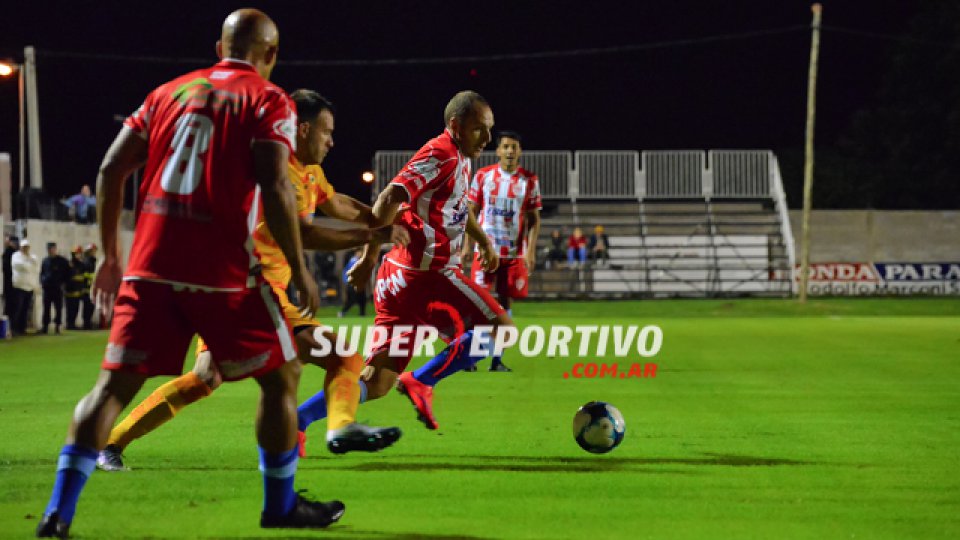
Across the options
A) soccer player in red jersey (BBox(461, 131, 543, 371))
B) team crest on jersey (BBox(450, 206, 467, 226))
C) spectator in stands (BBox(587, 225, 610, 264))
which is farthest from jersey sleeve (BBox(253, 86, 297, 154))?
spectator in stands (BBox(587, 225, 610, 264))

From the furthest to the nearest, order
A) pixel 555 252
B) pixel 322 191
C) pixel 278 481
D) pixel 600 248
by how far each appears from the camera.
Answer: pixel 555 252, pixel 600 248, pixel 322 191, pixel 278 481

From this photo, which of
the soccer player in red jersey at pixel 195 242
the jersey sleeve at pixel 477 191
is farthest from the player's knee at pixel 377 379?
the jersey sleeve at pixel 477 191

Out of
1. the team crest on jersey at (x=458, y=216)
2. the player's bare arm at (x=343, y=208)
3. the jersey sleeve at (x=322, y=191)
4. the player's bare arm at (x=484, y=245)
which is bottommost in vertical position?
the player's bare arm at (x=484, y=245)

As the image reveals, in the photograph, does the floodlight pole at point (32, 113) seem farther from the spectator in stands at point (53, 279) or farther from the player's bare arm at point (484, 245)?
the player's bare arm at point (484, 245)

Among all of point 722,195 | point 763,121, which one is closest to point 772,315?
point 722,195

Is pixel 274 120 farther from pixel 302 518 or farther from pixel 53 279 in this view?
pixel 53 279

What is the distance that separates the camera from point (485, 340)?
8.92 metres

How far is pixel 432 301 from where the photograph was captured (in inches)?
348

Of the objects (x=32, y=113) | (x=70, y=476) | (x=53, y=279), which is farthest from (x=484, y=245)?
(x=32, y=113)

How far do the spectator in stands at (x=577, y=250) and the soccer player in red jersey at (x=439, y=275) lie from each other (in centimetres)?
3227

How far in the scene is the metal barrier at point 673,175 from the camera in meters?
45.6

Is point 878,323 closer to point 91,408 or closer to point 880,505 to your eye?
point 880,505

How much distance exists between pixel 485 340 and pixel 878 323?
728 inches

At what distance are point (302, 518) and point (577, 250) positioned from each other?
119ft
